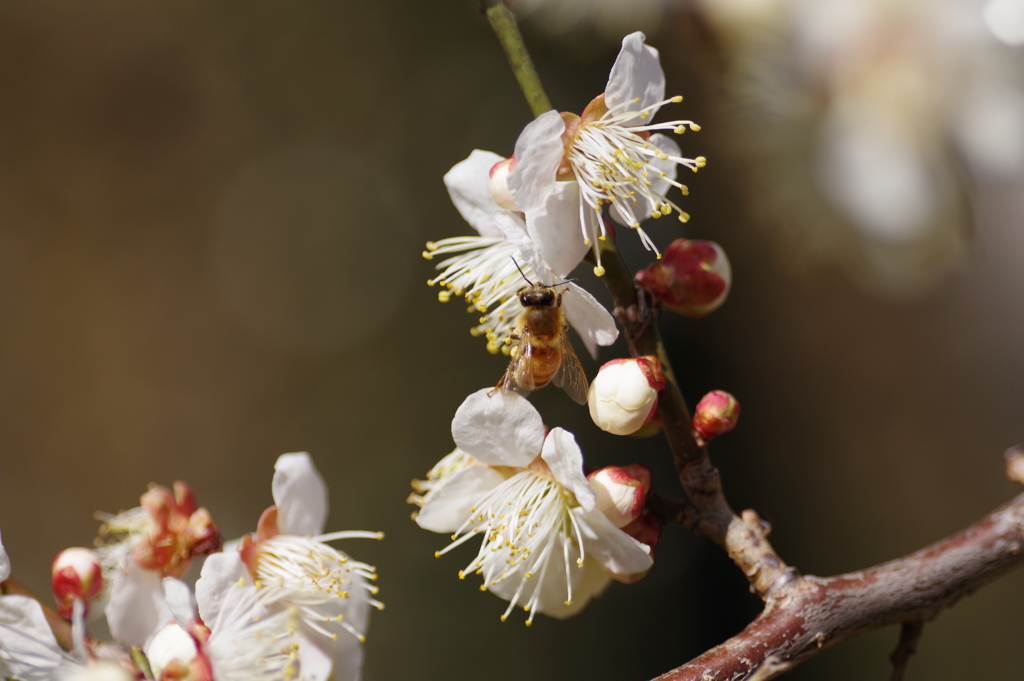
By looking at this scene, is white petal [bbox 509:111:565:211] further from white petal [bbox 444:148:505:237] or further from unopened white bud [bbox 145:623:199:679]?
unopened white bud [bbox 145:623:199:679]

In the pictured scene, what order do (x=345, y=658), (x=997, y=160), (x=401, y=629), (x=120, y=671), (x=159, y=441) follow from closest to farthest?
(x=120, y=671), (x=345, y=658), (x=997, y=160), (x=159, y=441), (x=401, y=629)

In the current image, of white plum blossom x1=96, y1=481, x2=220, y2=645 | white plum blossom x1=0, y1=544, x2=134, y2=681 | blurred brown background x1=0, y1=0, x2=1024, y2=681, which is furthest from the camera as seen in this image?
blurred brown background x1=0, y1=0, x2=1024, y2=681

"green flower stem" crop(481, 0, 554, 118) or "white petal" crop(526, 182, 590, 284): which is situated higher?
"green flower stem" crop(481, 0, 554, 118)

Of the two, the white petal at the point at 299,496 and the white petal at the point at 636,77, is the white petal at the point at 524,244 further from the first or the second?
the white petal at the point at 299,496

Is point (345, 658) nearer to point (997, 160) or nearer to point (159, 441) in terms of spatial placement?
point (997, 160)

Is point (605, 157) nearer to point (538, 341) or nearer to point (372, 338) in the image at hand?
point (538, 341)

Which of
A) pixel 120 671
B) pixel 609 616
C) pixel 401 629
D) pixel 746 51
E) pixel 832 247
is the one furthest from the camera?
pixel 609 616

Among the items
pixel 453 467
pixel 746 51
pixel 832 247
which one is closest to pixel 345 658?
pixel 453 467

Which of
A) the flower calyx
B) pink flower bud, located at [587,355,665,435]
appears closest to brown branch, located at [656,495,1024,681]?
pink flower bud, located at [587,355,665,435]

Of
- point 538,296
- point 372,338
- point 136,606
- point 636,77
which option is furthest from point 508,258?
point 372,338
